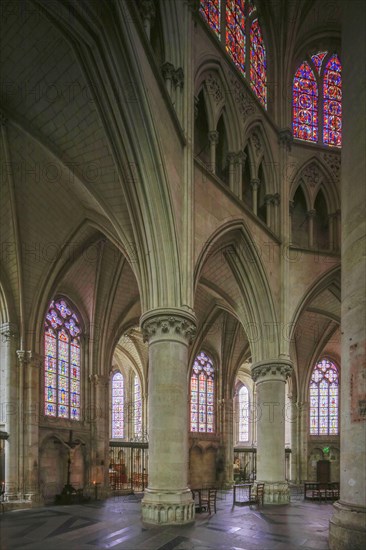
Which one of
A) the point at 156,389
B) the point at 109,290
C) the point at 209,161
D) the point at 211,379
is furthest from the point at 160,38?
the point at 211,379

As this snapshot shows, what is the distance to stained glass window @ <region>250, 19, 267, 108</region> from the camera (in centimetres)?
2341

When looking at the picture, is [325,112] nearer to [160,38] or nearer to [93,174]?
[160,38]

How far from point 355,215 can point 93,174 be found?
30.7 ft

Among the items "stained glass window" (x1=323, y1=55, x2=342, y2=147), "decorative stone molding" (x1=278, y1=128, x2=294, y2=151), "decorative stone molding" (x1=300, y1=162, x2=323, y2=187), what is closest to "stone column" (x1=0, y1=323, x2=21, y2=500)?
"decorative stone molding" (x1=278, y1=128, x2=294, y2=151)

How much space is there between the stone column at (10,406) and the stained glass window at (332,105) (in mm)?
17940

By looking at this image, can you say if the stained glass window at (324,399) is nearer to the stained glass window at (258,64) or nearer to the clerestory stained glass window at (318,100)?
the clerestory stained glass window at (318,100)

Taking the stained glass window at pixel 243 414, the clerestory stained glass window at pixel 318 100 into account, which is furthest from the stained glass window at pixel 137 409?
the clerestory stained glass window at pixel 318 100

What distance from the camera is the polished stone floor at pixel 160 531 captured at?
1127 cm

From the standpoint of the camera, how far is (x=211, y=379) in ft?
116

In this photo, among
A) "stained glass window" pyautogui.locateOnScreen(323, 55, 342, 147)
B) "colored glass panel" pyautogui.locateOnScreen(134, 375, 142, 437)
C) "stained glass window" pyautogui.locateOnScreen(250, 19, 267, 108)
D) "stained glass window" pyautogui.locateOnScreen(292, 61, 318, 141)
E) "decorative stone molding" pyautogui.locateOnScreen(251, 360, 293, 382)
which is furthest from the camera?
"colored glass panel" pyautogui.locateOnScreen(134, 375, 142, 437)

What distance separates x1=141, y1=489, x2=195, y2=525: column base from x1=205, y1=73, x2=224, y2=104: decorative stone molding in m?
13.6

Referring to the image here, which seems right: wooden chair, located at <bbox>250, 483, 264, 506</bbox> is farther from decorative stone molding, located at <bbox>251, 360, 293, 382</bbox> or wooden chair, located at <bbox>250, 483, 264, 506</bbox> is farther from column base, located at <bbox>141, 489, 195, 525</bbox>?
column base, located at <bbox>141, 489, 195, 525</bbox>

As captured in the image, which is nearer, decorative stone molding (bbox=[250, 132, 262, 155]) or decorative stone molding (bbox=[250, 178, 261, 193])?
decorative stone molding (bbox=[250, 178, 261, 193])

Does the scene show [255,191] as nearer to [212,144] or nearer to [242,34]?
[212,144]
